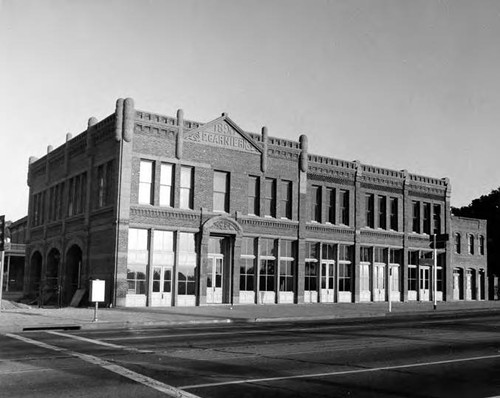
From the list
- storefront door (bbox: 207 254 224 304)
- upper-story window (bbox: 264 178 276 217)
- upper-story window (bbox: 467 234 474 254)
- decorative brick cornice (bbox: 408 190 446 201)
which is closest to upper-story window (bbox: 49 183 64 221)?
storefront door (bbox: 207 254 224 304)

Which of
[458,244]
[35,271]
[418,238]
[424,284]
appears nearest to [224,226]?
[35,271]

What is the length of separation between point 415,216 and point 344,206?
296 inches

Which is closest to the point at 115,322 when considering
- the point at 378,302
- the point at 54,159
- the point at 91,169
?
the point at 91,169

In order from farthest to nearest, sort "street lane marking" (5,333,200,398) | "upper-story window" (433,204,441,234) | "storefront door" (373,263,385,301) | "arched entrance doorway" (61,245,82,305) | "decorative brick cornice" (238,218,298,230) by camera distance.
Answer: "upper-story window" (433,204,441,234) → "storefront door" (373,263,385,301) → "arched entrance doorway" (61,245,82,305) → "decorative brick cornice" (238,218,298,230) → "street lane marking" (5,333,200,398)

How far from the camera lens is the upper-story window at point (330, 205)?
40812mm

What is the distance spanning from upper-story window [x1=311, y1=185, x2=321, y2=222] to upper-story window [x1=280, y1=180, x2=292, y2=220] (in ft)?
7.40

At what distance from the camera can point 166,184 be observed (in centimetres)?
3325

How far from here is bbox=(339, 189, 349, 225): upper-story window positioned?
136 ft

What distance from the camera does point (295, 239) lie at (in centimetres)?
3819

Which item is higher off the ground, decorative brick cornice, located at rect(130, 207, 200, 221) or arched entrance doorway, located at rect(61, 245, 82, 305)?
decorative brick cornice, located at rect(130, 207, 200, 221)

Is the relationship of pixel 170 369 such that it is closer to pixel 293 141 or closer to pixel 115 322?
pixel 115 322

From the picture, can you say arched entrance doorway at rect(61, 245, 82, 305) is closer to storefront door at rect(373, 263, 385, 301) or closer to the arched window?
storefront door at rect(373, 263, 385, 301)

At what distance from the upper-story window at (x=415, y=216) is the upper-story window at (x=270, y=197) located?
13617 mm

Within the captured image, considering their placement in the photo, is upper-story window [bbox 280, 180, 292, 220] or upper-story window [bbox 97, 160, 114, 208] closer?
upper-story window [bbox 97, 160, 114, 208]
